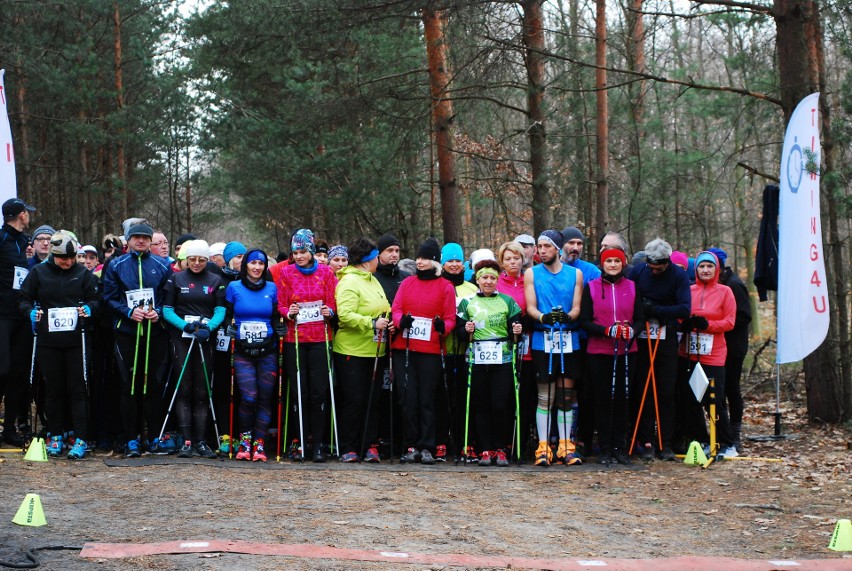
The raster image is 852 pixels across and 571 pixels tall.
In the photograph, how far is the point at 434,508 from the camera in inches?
293

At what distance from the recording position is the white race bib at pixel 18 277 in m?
9.69

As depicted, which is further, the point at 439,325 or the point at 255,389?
the point at 255,389

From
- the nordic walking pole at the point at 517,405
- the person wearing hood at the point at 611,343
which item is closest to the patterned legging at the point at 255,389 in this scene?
the nordic walking pole at the point at 517,405

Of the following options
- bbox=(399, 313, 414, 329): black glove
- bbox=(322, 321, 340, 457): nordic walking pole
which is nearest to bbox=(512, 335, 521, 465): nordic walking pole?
bbox=(399, 313, 414, 329): black glove

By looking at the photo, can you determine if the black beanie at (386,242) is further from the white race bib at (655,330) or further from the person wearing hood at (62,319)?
the person wearing hood at (62,319)

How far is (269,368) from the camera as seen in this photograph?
9.53 metres

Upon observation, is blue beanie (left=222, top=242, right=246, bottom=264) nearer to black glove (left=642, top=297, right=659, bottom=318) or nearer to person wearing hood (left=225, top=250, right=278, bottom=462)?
person wearing hood (left=225, top=250, right=278, bottom=462)

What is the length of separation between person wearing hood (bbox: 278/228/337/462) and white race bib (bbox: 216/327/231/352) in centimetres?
58

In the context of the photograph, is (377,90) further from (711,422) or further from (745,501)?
(745,501)

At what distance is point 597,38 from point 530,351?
967cm

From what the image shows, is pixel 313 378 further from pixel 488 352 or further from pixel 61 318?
pixel 61 318

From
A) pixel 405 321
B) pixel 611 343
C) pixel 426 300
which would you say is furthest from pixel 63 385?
pixel 611 343

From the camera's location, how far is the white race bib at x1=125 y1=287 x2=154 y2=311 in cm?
943

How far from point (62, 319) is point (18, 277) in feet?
2.82
